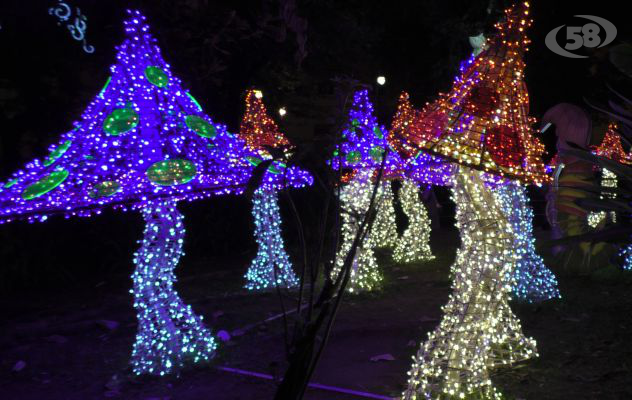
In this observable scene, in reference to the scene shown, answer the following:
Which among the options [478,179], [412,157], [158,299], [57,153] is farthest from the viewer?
[412,157]

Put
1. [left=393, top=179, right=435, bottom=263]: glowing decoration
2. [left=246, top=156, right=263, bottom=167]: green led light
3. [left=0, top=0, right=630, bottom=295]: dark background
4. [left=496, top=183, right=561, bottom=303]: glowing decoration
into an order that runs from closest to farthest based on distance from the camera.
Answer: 1. [left=246, top=156, right=263, bottom=167]: green led light
2. [left=496, top=183, right=561, bottom=303]: glowing decoration
3. [left=0, top=0, right=630, bottom=295]: dark background
4. [left=393, top=179, right=435, bottom=263]: glowing decoration

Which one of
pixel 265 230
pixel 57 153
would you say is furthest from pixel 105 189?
pixel 265 230

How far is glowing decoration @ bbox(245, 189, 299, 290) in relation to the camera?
33.5 ft

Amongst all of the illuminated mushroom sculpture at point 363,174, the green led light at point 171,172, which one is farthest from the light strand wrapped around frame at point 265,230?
the green led light at point 171,172

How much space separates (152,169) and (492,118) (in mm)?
2973

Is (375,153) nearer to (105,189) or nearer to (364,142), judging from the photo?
(364,142)

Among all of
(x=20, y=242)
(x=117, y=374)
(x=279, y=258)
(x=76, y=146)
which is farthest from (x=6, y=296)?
(x=76, y=146)

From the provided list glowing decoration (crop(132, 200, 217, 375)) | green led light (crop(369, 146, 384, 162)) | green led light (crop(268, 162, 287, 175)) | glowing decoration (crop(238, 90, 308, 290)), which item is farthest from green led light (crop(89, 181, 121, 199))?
green led light (crop(369, 146, 384, 162))

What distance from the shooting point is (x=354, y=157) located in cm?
928

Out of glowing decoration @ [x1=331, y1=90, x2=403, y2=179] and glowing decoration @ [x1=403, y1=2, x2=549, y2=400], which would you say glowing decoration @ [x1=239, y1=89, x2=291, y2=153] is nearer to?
glowing decoration @ [x1=331, y1=90, x2=403, y2=179]

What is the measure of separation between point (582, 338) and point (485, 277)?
2.44m

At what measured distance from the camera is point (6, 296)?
10.7 m

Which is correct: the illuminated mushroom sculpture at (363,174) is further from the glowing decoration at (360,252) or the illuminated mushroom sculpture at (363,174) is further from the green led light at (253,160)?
the green led light at (253,160)

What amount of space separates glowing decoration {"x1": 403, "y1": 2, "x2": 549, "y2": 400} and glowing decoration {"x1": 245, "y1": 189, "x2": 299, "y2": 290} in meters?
5.29
